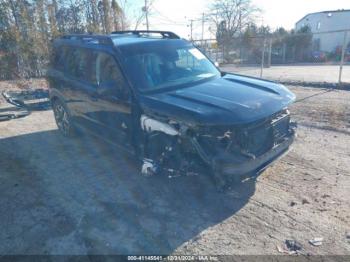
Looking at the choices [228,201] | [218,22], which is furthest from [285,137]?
[218,22]

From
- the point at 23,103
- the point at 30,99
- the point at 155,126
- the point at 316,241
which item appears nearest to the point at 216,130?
the point at 155,126

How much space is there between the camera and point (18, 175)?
4703 millimetres

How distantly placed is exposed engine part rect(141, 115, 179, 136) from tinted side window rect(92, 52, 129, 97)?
18.3 inches

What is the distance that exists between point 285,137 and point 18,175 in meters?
4.15

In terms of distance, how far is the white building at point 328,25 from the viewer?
105 feet

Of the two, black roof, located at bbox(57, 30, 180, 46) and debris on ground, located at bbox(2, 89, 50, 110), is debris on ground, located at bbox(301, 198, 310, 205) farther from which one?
debris on ground, located at bbox(2, 89, 50, 110)

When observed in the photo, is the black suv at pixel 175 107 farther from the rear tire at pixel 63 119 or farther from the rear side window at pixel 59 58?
the rear tire at pixel 63 119

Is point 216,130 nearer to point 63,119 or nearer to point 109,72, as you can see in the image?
point 109,72

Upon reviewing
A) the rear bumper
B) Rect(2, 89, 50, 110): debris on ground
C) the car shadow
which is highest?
the rear bumper

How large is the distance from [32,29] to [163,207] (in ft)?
45.8

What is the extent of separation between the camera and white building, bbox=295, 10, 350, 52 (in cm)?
3212

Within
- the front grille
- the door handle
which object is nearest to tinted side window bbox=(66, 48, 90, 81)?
the door handle

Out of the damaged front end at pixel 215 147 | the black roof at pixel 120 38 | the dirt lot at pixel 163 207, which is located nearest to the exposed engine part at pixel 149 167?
the damaged front end at pixel 215 147

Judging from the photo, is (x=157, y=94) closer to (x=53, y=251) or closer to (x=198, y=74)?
(x=198, y=74)
